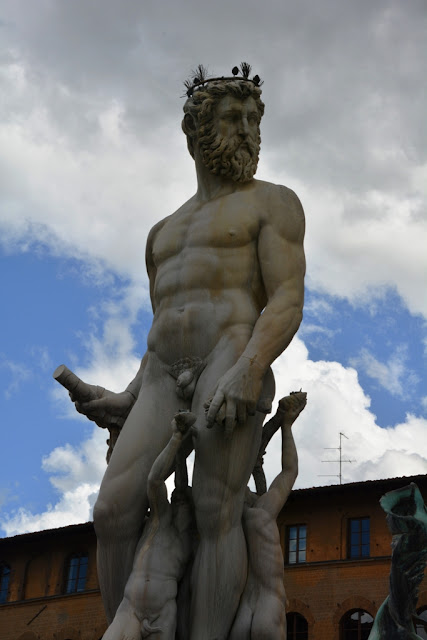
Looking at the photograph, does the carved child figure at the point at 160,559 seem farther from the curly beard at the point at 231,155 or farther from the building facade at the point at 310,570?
the building facade at the point at 310,570

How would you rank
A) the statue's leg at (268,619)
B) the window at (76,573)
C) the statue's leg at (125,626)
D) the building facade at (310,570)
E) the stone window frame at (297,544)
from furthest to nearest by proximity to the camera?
the window at (76,573) < the stone window frame at (297,544) < the building facade at (310,570) < the statue's leg at (268,619) < the statue's leg at (125,626)

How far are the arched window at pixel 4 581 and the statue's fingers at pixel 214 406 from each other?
1659 inches

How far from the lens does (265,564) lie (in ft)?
23.5

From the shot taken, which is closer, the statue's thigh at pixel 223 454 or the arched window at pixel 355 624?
the statue's thigh at pixel 223 454

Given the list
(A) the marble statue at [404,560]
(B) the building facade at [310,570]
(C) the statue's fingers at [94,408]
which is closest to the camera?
(A) the marble statue at [404,560]

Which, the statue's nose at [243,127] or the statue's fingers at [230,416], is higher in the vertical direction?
the statue's nose at [243,127]

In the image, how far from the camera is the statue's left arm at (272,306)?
7.07 metres

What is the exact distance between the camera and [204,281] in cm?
766

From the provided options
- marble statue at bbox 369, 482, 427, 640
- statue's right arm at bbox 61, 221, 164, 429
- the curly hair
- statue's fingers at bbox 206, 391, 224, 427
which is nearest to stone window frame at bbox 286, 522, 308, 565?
statue's right arm at bbox 61, 221, 164, 429

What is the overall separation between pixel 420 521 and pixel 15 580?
43.6m

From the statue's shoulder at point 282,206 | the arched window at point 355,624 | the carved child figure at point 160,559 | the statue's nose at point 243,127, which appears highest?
the arched window at point 355,624

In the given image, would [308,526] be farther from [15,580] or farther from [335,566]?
[15,580]

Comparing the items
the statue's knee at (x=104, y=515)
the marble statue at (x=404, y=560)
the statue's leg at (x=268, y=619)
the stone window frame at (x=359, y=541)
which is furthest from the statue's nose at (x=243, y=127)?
the stone window frame at (x=359, y=541)

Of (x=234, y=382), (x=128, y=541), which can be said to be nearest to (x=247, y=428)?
(x=234, y=382)
